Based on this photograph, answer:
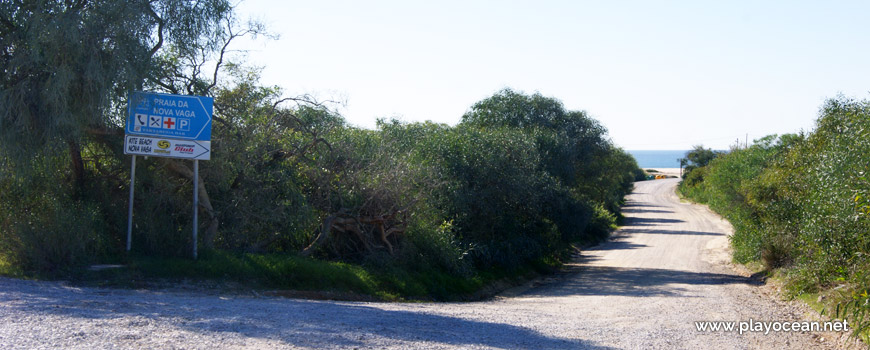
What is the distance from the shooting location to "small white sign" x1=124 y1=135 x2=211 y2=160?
11750 mm

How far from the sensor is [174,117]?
40.0ft

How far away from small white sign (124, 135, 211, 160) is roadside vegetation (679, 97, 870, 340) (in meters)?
10.5

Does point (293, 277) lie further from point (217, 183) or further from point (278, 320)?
point (278, 320)

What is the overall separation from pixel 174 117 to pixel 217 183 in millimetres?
1926

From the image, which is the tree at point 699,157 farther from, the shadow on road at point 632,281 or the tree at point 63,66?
the tree at point 63,66

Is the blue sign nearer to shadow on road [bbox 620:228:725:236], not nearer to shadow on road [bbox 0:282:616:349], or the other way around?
shadow on road [bbox 0:282:616:349]

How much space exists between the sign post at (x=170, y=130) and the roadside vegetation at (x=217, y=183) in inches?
15.7

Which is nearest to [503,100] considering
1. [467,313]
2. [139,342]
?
[467,313]

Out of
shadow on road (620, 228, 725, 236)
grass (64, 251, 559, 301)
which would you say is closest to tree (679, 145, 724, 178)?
shadow on road (620, 228, 725, 236)

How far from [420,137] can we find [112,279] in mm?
14185

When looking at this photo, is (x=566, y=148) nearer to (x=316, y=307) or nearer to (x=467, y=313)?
(x=467, y=313)

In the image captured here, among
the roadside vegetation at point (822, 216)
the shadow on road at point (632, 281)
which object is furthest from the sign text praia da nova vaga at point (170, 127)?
the roadside vegetation at point (822, 216)

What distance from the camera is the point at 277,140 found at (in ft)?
48.1

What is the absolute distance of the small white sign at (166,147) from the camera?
38.5 feet
